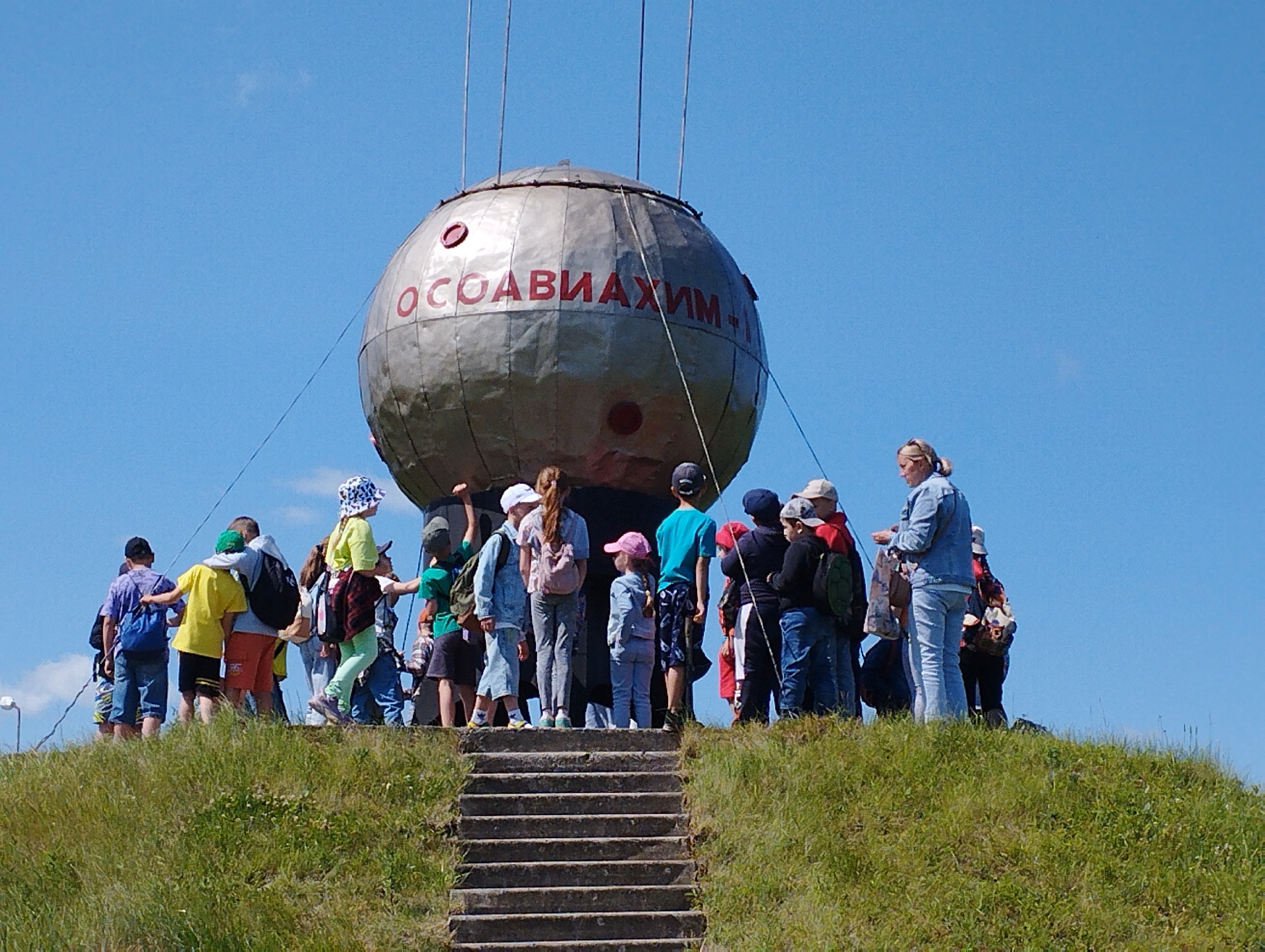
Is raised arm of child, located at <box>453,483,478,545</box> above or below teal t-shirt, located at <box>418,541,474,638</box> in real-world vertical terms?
above

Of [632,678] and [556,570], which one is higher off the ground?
[556,570]

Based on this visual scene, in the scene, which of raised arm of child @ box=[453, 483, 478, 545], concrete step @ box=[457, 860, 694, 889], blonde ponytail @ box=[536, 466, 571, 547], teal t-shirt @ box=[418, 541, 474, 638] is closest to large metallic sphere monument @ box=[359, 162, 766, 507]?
raised arm of child @ box=[453, 483, 478, 545]

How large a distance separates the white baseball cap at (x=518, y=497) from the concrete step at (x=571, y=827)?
255cm

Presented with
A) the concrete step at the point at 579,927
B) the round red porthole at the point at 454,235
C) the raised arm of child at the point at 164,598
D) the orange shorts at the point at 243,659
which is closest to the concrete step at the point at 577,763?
the concrete step at the point at 579,927

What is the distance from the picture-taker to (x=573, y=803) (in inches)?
356

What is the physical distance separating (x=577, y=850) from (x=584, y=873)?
0.20 metres

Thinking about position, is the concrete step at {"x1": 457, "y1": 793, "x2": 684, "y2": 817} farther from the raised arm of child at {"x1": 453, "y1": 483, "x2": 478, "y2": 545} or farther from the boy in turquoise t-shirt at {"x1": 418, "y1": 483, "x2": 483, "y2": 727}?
the raised arm of child at {"x1": 453, "y1": 483, "x2": 478, "y2": 545}

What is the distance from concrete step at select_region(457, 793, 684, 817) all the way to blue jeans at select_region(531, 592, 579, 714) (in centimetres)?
135

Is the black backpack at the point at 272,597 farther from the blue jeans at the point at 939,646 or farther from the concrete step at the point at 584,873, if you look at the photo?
the blue jeans at the point at 939,646

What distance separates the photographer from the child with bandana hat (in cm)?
1042

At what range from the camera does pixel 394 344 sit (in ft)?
47.3

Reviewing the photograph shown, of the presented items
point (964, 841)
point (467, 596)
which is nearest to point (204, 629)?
point (467, 596)

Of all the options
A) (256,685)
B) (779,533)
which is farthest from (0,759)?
(779,533)

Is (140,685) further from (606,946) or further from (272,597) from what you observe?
(606,946)
